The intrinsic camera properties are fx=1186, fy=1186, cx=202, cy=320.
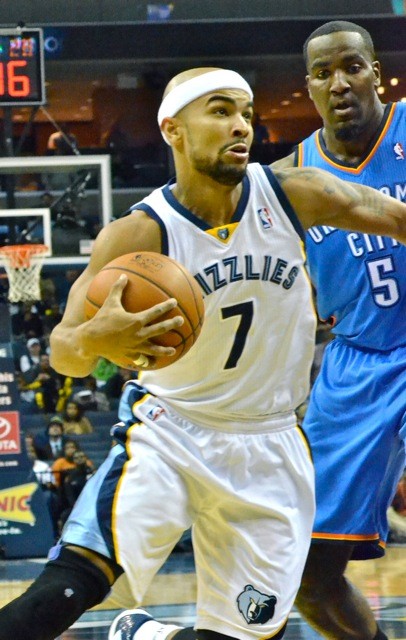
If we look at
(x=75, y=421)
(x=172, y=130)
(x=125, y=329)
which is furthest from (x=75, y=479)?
(x=125, y=329)

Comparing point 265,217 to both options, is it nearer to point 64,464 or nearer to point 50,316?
point 64,464

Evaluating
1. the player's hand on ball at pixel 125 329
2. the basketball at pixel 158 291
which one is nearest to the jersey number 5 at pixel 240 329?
the basketball at pixel 158 291

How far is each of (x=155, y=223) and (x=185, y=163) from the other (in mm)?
304

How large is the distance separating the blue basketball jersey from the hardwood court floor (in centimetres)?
140

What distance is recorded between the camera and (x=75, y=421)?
13.3 metres

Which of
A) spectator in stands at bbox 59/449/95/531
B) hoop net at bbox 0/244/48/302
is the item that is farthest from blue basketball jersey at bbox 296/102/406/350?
spectator in stands at bbox 59/449/95/531

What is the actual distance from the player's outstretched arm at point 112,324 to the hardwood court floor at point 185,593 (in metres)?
0.76

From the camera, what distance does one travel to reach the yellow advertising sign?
11367 mm

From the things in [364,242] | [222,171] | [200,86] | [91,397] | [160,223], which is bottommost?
[91,397]

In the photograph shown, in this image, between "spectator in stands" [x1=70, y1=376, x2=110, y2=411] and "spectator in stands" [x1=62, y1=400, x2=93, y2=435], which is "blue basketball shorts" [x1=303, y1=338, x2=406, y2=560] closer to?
"spectator in stands" [x1=62, y1=400, x2=93, y2=435]

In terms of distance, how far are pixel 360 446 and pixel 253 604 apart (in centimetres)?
99

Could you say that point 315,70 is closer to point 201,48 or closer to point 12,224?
point 12,224

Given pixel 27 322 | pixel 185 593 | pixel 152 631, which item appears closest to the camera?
pixel 152 631

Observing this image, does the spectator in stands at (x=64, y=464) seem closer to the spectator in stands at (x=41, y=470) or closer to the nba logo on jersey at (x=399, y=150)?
the spectator in stands at (x=41, y=470)
